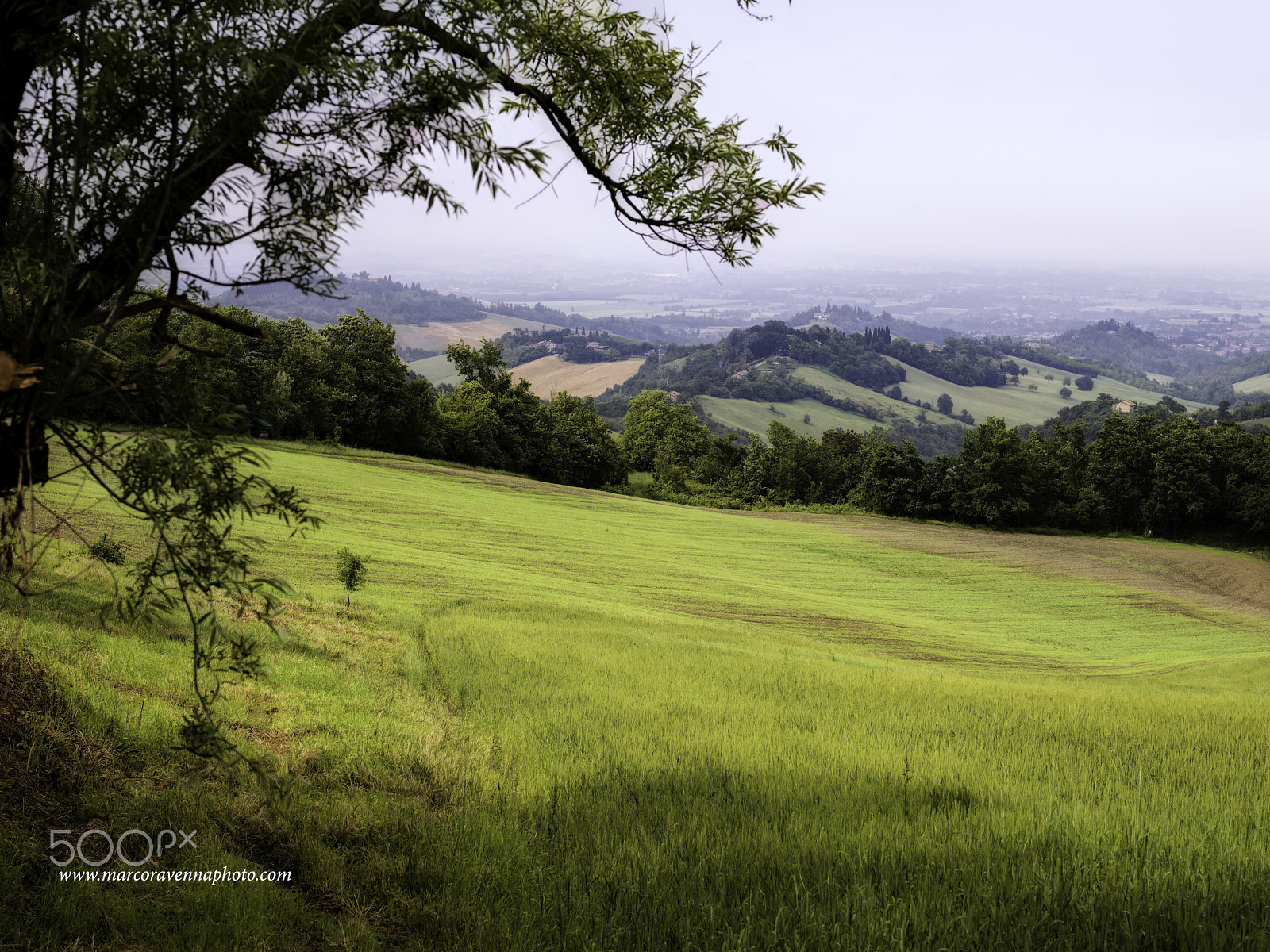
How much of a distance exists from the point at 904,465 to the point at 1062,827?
5916 cm

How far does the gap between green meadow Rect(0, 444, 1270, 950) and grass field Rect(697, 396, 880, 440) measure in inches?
5147

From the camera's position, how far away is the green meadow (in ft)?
12.3

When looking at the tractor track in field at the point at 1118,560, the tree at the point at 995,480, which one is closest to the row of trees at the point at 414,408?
the tractor track in field at the point at 1118,560

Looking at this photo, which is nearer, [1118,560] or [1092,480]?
[1118,560]

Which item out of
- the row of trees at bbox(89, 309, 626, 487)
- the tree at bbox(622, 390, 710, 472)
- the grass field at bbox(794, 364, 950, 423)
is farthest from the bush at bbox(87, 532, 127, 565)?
the grass field at bbox(794, 364, 950, 423)

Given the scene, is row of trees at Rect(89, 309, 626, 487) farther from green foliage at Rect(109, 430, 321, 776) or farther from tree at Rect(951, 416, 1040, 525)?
tree at Rect(951, 416, 1040, 525)

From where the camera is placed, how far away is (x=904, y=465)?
60.5m

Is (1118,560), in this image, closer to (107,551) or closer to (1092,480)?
(1092,480)

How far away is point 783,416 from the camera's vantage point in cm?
15538

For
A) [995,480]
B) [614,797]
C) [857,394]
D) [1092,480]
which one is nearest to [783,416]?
[857,394]

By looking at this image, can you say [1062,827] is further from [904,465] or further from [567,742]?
[904,465]

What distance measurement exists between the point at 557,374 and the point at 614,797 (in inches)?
6239

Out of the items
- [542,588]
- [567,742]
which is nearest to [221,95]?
[567,742]

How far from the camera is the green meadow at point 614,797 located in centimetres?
375
